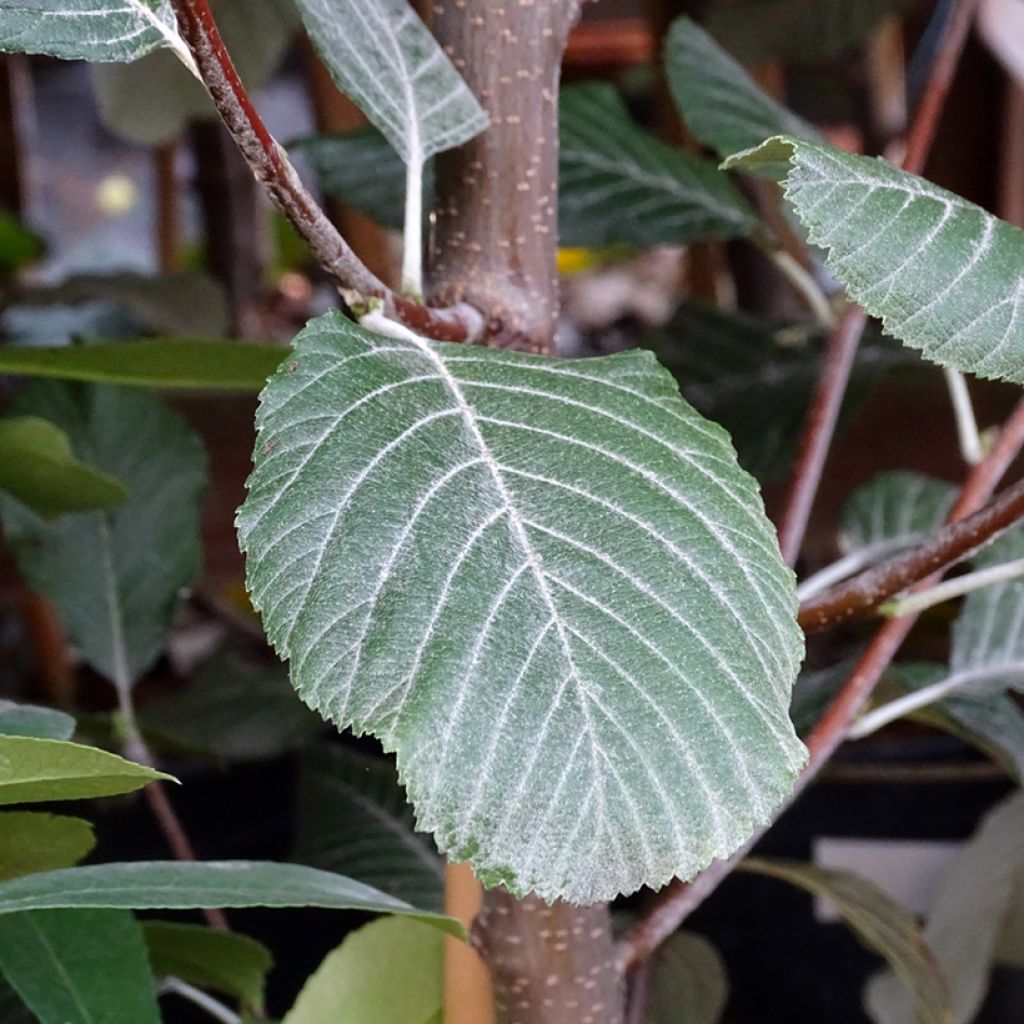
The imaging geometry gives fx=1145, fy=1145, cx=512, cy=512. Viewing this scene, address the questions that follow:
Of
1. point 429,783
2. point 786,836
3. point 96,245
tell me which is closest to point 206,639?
point 96,245

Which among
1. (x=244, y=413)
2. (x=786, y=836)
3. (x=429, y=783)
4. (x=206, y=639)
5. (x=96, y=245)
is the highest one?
(x=429, y=783)

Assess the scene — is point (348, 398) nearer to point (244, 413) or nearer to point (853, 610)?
point (853, 610)

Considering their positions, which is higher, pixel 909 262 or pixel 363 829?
pixel 909 262

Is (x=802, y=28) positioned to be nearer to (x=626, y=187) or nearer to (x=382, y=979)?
(x=626, y=187)

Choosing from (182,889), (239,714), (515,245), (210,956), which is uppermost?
(515,245)

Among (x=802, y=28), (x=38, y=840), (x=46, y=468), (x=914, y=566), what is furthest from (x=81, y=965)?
(x=802, y=28)

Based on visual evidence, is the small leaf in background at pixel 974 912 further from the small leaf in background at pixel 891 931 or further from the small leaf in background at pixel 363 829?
the small leaf in background at pixel 363 829
